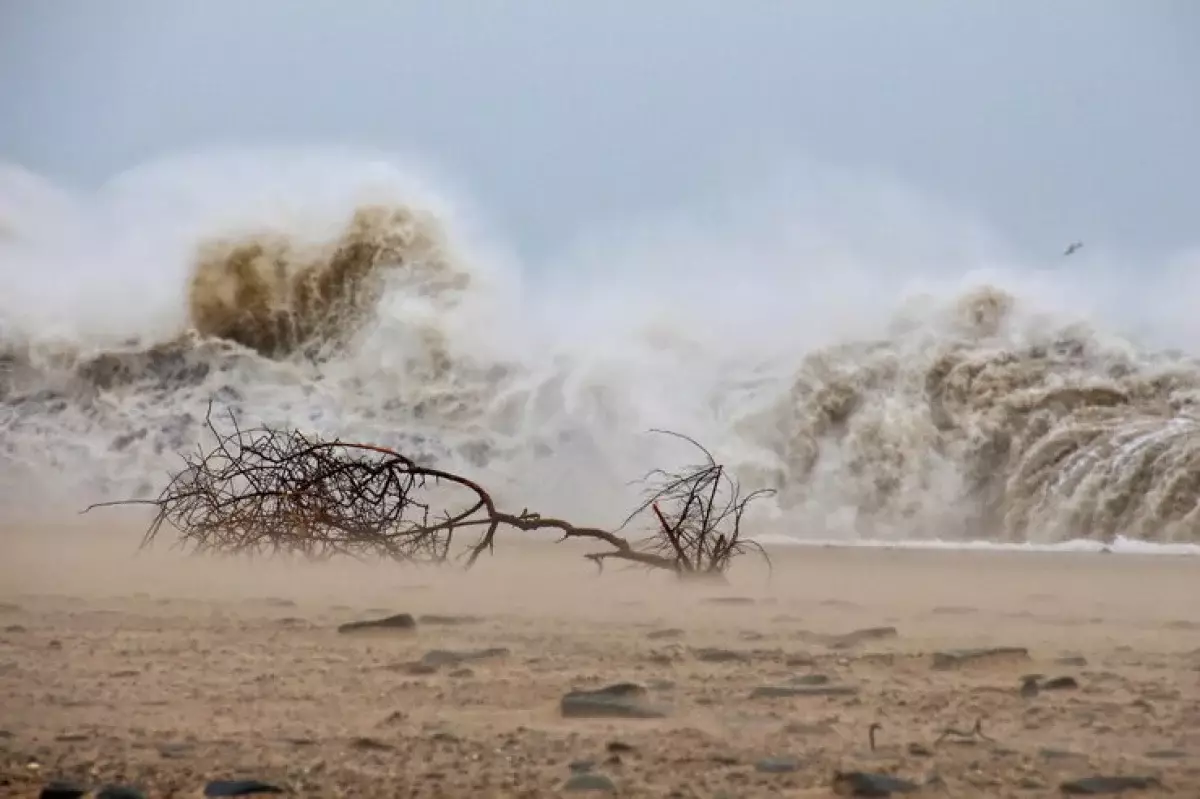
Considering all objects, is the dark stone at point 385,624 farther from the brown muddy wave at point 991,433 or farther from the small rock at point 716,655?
the brown muddy wave at point 991,433

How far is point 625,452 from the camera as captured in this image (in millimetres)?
3625

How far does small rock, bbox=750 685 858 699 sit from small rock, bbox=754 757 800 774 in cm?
15

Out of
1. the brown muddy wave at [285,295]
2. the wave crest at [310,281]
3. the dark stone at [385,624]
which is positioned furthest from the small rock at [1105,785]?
the wave crest at [310,281]

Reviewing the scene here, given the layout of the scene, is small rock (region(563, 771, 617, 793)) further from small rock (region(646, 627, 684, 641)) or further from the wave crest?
the wave crest

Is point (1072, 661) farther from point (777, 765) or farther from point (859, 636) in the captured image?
point (777, 765)

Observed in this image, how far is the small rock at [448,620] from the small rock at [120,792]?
0.59 m

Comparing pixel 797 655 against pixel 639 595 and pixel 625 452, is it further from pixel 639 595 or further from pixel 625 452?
pixel 625 452

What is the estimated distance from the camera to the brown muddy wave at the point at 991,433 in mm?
3438

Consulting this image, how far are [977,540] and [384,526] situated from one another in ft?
5.68

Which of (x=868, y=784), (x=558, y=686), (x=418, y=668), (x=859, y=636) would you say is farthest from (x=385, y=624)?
(x=868, y=784)

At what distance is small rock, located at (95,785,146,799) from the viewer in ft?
2.24

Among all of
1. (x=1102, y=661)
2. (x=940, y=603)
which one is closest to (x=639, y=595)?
(x=940, y=603)

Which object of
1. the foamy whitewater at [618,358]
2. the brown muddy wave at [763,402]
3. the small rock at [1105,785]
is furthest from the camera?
the brown muddy wave at [763,402]

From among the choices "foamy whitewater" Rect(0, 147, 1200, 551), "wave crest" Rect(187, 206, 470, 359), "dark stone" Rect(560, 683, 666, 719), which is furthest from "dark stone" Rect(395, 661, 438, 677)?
"wave crest" Rect(187, 206, 470, 359)
